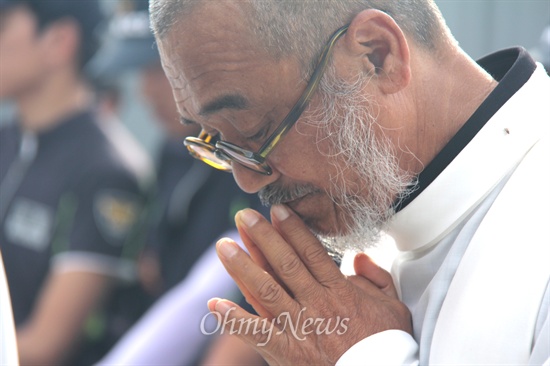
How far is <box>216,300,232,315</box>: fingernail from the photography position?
2.24m

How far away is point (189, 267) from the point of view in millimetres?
3998

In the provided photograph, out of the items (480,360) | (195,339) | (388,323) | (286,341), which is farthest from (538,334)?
(195,339)

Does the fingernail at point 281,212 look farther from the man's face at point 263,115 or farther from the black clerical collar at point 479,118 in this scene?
the black clerical collar at point 479,118

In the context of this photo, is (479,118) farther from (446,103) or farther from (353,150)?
(353,150)

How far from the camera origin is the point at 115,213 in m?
4.18

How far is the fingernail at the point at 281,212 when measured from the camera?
2289 mm

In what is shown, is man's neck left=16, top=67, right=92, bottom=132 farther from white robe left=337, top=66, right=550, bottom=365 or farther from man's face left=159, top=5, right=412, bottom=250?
white robe left=337, top=66, right=550, bottom=365

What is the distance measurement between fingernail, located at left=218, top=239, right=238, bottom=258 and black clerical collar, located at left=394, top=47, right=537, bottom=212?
0.41 m

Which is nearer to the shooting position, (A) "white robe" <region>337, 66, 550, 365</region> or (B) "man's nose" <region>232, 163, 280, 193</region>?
(A) "white robe" <region>337, 66, 550, 365</region>

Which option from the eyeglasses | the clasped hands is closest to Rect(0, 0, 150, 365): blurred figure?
the eyeglasses

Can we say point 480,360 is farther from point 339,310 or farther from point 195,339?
point 195,339

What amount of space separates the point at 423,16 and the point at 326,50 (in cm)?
26

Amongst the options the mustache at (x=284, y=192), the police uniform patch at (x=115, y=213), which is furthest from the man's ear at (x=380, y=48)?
the police uniform patch at (x=115, y=213)

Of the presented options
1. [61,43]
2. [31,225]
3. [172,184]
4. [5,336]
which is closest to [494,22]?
[172,184]
